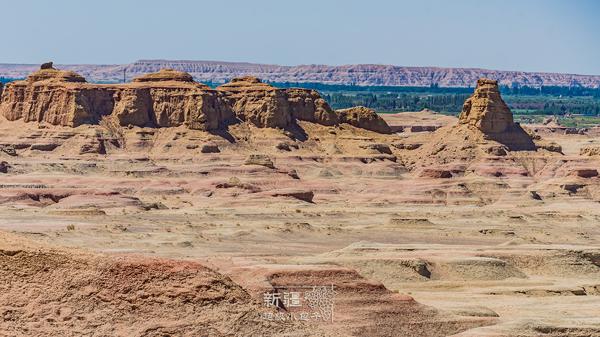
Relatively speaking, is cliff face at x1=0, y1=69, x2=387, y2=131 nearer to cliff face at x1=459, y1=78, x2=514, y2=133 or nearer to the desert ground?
the desert ground

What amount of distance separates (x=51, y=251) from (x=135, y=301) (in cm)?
248

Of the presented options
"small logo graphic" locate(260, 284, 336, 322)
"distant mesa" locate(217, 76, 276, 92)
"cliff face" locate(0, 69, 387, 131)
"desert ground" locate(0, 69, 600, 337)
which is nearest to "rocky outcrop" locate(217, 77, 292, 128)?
"cliff face" locate(0, 69, 387, 131)

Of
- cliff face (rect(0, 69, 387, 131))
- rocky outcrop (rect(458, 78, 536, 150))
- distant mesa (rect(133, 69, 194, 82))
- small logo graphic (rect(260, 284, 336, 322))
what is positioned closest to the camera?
small logo graphic (rect(260, 284, 336, 322))

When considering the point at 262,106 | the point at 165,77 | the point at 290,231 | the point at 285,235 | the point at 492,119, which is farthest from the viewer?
the point at 165,77

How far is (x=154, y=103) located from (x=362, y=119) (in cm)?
2341

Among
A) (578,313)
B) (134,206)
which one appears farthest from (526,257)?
(134,206)

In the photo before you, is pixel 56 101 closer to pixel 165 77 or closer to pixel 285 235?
pixel 165 77

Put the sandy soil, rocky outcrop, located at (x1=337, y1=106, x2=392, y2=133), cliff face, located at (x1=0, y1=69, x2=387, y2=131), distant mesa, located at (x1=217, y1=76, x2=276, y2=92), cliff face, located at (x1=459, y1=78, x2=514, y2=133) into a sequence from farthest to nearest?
rocky outcrop, located at (x1=337, y1=106, x2=392, y2=133), distant mesa, located at (x1=217, y1=76, x2=276, y2=92), cliff face, located at (x1=0, y1=69, x2=387, y2=131), cliff face, located at (x1=459, y1=78, x2=514, y2=133), the sandy soil

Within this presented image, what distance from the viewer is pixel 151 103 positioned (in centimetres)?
14212

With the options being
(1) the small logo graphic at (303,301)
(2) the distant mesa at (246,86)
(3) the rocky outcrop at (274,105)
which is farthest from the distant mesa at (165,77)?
(1) the small logo graphic at (303,301)

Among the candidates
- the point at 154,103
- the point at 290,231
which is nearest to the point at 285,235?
the point at 290,231

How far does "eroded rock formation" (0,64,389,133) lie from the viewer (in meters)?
140

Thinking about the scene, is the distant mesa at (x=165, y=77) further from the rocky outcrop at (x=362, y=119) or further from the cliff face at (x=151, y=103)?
the rocky outcrop at (x=362, y=119)

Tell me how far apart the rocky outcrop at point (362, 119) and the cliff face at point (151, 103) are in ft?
8.62
